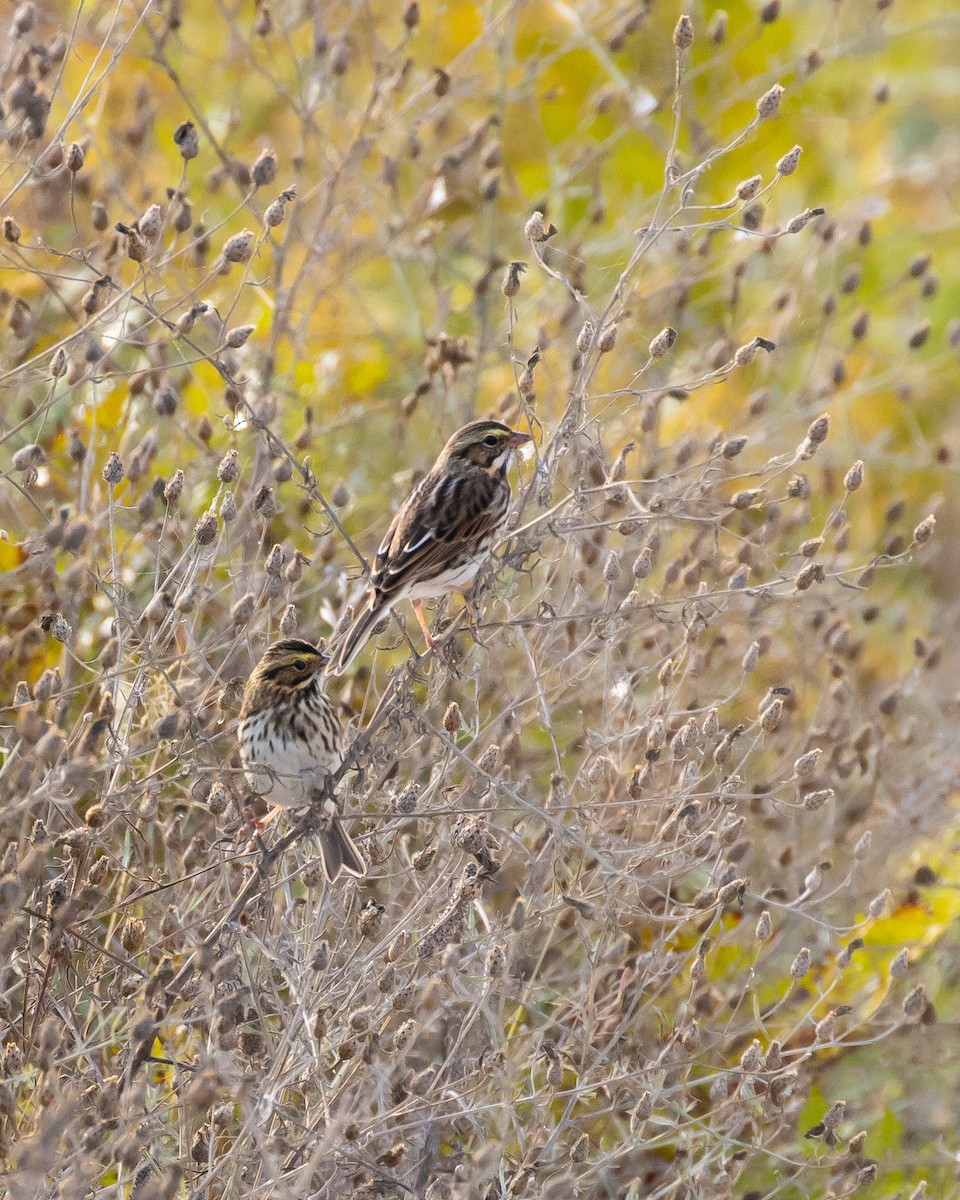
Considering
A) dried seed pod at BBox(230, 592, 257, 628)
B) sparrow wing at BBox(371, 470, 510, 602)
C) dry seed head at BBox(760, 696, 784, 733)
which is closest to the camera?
dried seed pod at BBox(230, 592, 257, 628)

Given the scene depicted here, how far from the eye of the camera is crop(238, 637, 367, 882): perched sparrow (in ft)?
14.8

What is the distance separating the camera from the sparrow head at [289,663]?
4512 mm

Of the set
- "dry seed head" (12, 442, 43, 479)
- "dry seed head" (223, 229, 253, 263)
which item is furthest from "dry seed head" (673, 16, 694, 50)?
"dry seed head" (12, 442, 43, 479)

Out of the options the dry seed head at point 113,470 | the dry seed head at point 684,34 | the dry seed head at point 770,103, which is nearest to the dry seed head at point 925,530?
the dry seed head at point 770,103

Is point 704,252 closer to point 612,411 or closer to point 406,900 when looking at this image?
point 612,411

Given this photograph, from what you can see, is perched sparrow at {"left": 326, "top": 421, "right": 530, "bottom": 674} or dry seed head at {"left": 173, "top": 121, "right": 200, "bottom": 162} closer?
dry seed head at {"left": 173, "top": 121, "right": 200, "bottom": 162}

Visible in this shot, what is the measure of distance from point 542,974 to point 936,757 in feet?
6.70

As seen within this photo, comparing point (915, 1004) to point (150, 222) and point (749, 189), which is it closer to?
point (749, 189)

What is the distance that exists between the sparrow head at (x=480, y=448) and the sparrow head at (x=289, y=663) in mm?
1099

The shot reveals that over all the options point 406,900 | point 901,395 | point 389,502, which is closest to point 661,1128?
point 406,900

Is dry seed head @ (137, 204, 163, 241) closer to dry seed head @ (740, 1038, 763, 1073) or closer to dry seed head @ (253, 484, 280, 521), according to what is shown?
dry seed head @ (253, 484, 280, 521)

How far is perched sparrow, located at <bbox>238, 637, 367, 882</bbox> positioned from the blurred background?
13cm

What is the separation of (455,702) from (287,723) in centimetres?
54

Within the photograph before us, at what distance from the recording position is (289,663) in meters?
4.52
